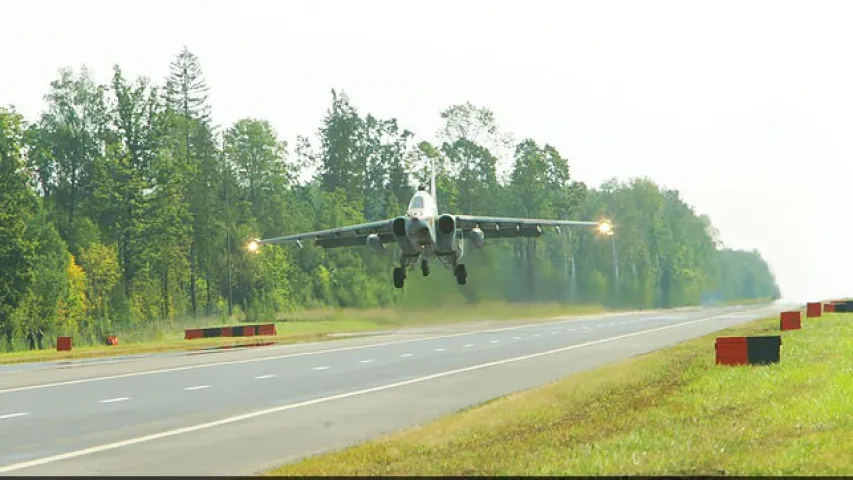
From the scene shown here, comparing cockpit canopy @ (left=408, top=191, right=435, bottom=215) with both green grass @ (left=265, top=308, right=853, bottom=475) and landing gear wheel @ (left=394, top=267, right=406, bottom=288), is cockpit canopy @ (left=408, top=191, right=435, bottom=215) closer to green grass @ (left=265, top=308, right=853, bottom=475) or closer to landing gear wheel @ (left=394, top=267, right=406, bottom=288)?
landing gear wheel @ (left=394, top=267, right=406, bottom=288)

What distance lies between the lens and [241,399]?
19.8 meters

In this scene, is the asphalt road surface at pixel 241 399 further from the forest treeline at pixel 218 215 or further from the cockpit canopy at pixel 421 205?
the forest treeline at pixel 218 215

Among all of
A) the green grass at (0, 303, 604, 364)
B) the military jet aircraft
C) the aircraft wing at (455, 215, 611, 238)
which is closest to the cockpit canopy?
the military jet aircraft

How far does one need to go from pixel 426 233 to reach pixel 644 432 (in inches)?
996

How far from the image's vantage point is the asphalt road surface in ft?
42.2

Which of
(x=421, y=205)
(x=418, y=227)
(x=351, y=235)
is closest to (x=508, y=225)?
(x=351, y=235)

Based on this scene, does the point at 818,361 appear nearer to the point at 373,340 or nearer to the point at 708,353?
the point at 708,353

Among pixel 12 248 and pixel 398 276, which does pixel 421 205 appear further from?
pixel 12 248

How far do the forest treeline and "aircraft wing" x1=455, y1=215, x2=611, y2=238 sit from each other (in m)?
10.4

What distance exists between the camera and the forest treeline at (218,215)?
68.1m

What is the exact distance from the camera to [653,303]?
115688 mm

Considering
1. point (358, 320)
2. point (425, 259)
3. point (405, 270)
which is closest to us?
point (425, 259)

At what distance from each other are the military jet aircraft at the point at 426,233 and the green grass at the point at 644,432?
1724 cm

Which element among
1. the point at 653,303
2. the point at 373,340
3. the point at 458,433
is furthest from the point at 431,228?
the point at 653,303
